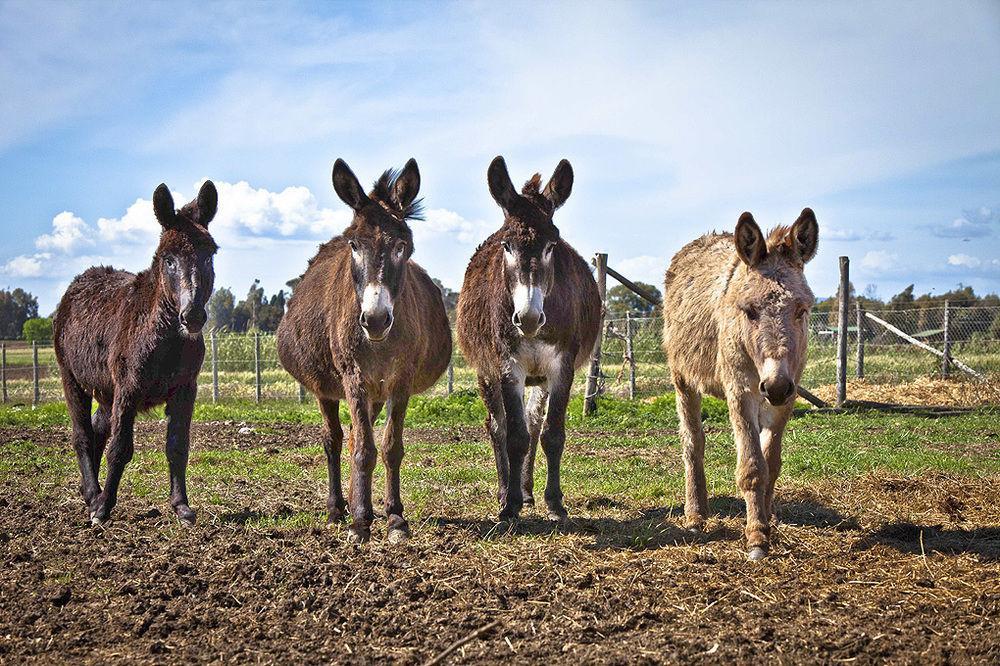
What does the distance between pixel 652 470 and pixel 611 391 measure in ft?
33.6

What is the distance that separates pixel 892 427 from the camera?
1285 cm

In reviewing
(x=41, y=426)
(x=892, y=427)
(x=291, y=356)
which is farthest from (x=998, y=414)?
(x=41, y=426)

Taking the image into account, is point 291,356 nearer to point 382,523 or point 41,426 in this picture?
point 382,523

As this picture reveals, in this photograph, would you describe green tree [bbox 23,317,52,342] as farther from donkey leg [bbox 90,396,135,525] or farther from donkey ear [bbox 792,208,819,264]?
donkey ear [bbox 792,208,819,264]

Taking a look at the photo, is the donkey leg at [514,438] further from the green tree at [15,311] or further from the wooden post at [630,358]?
the green tree at [15,311]

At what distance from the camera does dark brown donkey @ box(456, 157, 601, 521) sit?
6461 mm

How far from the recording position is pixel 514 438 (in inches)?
268

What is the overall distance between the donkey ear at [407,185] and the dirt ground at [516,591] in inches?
99.7

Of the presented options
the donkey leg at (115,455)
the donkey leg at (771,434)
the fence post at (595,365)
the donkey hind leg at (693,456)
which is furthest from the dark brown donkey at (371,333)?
the fence post at (595,365)

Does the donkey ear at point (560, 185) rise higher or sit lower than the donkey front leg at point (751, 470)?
higher

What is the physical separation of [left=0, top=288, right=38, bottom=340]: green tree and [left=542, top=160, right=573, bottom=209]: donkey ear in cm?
4878

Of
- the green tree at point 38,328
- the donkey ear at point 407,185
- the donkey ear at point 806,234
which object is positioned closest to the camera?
the donkey ear at point 806,234

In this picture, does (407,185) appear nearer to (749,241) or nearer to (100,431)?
(749,241)

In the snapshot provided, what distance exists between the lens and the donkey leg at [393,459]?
20.9 ft
